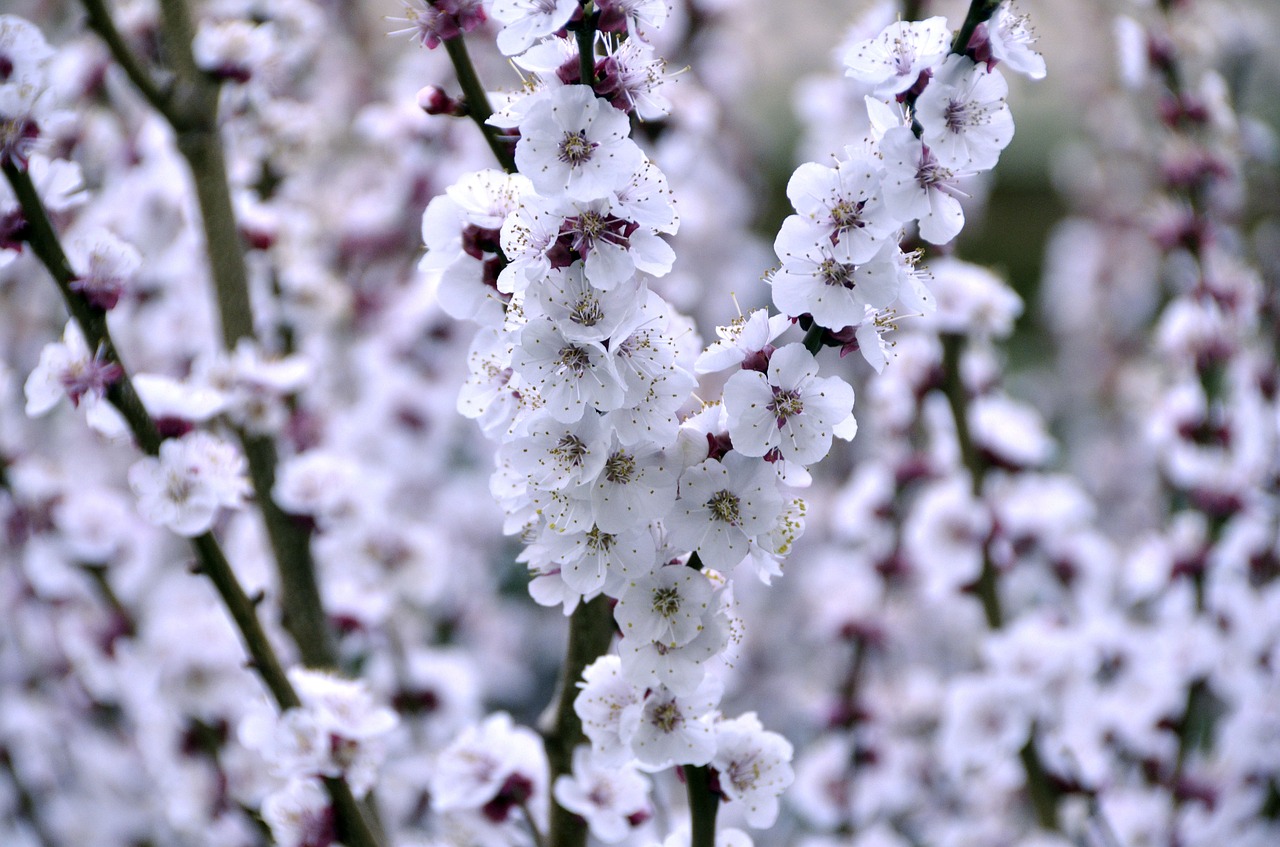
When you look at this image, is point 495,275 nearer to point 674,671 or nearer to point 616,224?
point 616,224

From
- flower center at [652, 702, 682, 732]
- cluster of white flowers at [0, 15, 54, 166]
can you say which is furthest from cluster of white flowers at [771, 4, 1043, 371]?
cluster of white flowers at [0, 15, 54, 166]

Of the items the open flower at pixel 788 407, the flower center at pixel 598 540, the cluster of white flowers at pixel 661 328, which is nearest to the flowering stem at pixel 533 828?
the cluster of white flowers at pixel 661 328

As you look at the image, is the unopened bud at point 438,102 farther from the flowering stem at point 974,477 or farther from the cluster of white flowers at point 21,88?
the flowering stem at point 974,477

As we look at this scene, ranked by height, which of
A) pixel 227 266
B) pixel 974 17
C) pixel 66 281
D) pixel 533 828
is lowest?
pixel 533 828

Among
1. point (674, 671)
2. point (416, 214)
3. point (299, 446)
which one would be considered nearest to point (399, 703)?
point (299, 446)

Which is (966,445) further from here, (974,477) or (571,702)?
(571,702)

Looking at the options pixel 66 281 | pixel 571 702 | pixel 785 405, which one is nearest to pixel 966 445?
pixel 571 702
